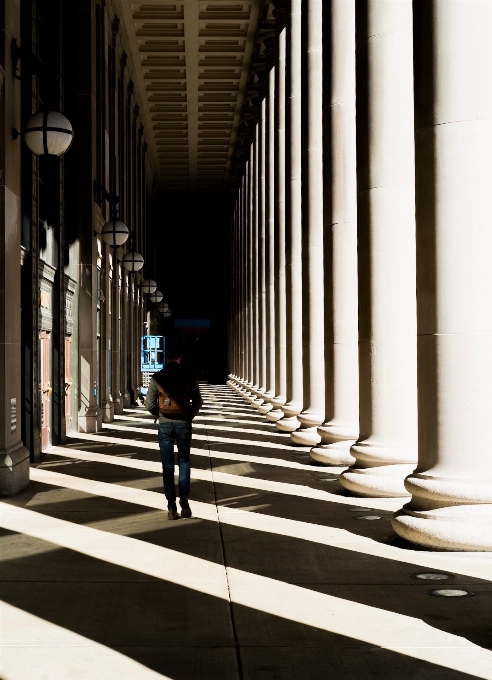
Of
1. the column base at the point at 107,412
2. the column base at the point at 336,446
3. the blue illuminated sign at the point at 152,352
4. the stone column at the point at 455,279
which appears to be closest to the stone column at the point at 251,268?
the blue illuminated sign at the point at 152,352

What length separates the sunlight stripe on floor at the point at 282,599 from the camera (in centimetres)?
739

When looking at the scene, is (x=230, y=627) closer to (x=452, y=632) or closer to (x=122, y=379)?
(x=452, y=632)

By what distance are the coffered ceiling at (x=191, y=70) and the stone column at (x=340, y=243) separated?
28325 mm

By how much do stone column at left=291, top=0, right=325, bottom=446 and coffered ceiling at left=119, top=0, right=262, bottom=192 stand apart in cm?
2222

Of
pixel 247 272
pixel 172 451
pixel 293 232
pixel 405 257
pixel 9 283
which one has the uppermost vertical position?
pixel 247 272

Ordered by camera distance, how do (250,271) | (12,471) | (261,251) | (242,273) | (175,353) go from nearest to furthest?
(175,353), (12,471), (261,251), (250,271), (242,273)

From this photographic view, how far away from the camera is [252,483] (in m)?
18.6

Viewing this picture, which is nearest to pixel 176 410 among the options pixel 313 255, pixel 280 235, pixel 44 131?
pixel 44 131

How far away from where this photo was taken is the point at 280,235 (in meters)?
38.8

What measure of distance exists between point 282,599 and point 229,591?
61 centimetres

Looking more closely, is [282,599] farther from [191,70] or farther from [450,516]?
[191,70]

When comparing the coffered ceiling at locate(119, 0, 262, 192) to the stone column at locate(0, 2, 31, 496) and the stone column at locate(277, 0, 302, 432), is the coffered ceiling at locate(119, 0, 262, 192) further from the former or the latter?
the stone column at locate(0, 2, 31, 496)

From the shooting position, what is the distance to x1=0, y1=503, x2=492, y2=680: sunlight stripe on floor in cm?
739

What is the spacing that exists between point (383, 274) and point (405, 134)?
254 cm
